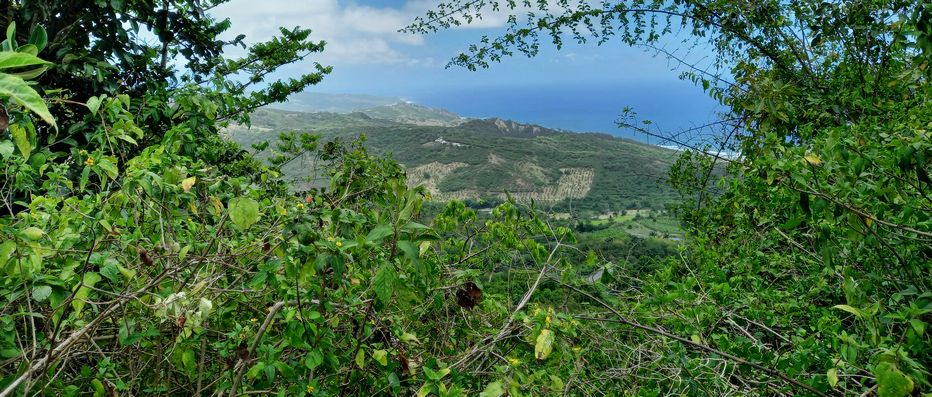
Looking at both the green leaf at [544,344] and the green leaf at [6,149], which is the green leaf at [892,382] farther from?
the green leaf at [6,149]


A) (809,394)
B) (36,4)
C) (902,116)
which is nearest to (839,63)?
(902,116)

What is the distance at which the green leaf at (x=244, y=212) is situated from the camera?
1.40 metres

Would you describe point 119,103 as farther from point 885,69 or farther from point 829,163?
point 885,69

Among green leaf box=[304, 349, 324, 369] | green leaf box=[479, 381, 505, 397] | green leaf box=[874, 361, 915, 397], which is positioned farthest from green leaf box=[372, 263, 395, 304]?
green leaf box=[874, 361, 915, 397]

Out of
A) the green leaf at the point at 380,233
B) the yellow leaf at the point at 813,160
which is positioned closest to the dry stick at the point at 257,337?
the green leaf at the point at 380,233

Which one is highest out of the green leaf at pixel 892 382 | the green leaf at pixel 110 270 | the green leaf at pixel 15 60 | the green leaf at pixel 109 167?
the green leaf at pixel 15 60

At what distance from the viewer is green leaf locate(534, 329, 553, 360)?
5.50 feet

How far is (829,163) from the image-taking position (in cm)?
169

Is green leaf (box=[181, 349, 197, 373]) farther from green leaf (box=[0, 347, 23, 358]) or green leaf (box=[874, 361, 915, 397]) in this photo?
green leaf (box=[874, 361, 915, 397])

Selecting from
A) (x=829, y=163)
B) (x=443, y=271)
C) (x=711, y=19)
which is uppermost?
(x=711, y=19)

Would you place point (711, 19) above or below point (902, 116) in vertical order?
above

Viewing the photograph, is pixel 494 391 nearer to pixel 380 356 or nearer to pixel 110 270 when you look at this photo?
pixel 380 356

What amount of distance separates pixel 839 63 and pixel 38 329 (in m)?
5.94

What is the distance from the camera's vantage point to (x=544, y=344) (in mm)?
1698
